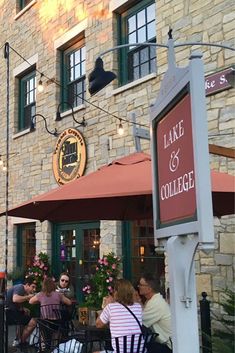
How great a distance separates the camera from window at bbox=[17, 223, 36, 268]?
1109cm

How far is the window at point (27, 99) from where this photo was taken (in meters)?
11.7

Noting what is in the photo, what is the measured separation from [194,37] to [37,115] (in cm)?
481

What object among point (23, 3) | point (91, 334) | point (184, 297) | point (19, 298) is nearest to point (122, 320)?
point (91, 334)

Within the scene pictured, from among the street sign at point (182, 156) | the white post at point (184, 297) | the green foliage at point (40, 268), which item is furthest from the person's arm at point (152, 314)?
the green foliage at point (40, 268)

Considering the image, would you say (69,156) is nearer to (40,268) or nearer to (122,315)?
(40,268)

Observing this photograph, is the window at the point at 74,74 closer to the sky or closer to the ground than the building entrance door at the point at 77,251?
closer to the sky

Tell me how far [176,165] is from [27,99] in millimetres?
10402

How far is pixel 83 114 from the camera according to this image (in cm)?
943

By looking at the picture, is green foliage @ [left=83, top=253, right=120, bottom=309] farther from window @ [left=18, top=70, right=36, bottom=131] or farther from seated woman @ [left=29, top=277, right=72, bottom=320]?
window @ [left=18, top=70, right=36, bottom=131]

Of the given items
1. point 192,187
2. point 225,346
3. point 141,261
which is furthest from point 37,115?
point 192,187

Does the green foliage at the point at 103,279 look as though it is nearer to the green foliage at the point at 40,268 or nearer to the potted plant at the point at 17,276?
the green foliage at the point at 40,268

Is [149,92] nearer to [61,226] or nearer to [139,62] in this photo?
[139,62]

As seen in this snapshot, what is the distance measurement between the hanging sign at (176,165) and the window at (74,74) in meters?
7.59

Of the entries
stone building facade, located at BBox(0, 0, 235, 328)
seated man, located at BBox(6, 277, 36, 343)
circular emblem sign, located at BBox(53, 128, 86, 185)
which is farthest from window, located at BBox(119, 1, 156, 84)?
seated man, located at BBox(6, 277, 36, 343)
